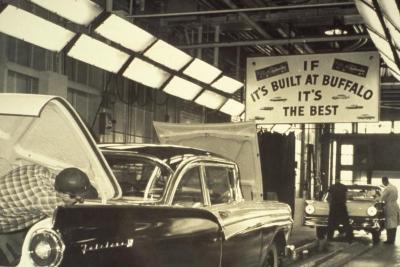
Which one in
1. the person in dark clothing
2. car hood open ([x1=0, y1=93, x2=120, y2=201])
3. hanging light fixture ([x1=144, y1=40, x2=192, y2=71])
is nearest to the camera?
car hood open ([x1=0, y1=93, x2=120, y2=201])

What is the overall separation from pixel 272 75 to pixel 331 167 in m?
21.2

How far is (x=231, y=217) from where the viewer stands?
597 centimetres

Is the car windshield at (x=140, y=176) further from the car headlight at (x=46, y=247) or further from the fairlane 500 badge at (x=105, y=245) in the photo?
the car headlight at (x=46, y=247)

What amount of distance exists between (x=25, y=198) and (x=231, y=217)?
2676 mm

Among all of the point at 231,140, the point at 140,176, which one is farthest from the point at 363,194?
the point at 140,176

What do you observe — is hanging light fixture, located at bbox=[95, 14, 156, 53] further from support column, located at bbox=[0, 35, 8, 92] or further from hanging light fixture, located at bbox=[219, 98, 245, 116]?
hanging light fixture, located at bbox=[219, 98, 245, 116]

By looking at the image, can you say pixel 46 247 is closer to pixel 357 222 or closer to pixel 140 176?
pixel 140 176

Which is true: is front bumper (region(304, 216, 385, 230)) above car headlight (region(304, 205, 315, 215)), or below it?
below

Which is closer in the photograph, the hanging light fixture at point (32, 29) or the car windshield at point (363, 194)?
the hanging light fixture at point (32, 29)

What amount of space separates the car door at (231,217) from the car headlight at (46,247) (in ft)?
8.49

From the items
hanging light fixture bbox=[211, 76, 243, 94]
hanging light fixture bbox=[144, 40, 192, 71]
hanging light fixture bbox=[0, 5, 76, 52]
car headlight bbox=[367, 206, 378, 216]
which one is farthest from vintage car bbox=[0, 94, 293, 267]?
car headlight bbox=[367, 206, 378, 216]

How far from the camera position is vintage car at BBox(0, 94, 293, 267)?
3385 millimetres

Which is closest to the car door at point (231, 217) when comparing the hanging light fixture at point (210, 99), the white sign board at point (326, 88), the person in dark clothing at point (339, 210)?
the white sign board at point (326, 88)

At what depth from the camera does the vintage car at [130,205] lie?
3.38 metres
